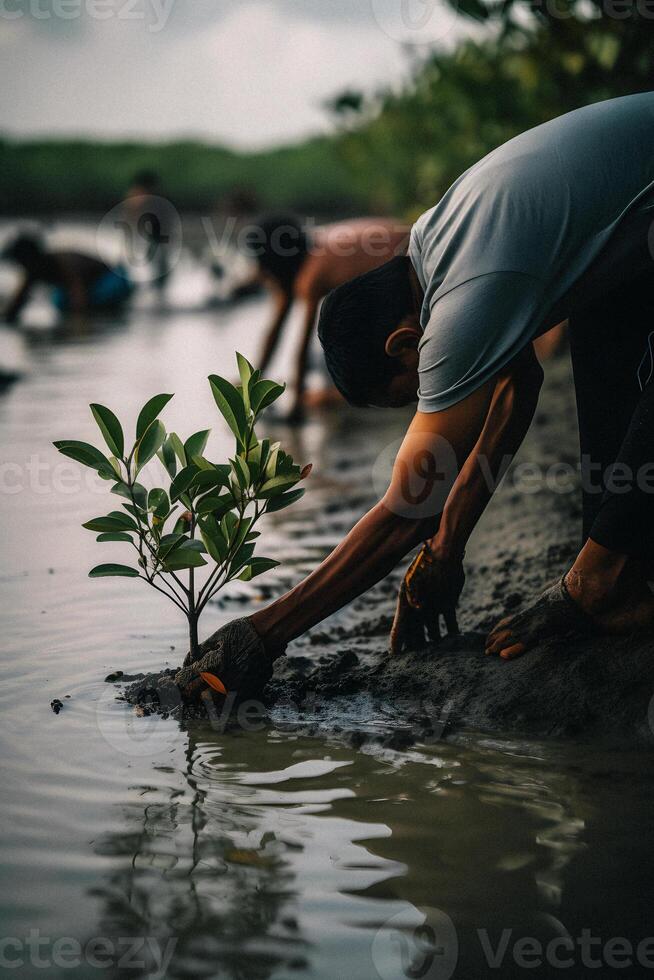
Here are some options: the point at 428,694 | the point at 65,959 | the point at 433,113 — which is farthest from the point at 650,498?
the point at 433,113

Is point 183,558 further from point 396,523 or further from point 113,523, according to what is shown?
point 396,523

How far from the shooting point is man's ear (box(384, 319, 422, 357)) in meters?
2.51

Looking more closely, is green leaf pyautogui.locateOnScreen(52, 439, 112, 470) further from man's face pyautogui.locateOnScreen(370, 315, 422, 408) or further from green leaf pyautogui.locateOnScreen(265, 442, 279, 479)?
man's face pyautogui.locateOnScreen(370, 315, 422, 408)

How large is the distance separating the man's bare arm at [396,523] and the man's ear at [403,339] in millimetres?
216

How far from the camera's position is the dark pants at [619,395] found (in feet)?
8.03

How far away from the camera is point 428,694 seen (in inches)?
109

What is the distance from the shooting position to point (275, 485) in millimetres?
2699

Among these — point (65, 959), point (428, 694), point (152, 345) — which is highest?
point (152, 345)

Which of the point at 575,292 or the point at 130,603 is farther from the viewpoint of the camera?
the point at 130,603

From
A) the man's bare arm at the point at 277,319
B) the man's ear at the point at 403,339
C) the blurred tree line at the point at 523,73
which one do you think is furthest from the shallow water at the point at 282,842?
the man's bare arm at the point at 277,319

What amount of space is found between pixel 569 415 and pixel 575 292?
3.93m

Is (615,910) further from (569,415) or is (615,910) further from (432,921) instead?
(569,415)

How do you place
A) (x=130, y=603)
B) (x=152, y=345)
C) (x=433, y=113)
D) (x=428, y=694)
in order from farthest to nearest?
(x=433, y=113) → (x=152, y=345) → (x=130, y=603) → (x=428, y=694)

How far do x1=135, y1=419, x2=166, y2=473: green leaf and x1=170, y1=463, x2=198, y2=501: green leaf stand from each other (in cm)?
9
